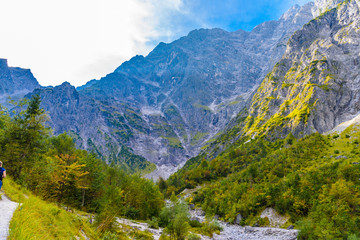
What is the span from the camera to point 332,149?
3066 inches

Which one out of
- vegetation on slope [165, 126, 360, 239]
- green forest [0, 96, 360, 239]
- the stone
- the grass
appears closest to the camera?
the grass

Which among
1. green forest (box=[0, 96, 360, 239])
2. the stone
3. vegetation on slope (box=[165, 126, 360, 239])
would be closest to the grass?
green forest (box=[0, 96, 360, 239])

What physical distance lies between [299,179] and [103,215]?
63.7m

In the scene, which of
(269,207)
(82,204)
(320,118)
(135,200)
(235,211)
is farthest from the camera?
(320,118)

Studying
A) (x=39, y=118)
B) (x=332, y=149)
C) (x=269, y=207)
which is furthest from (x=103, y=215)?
(x=332, y=149)

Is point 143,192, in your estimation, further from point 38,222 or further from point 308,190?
point 38,222

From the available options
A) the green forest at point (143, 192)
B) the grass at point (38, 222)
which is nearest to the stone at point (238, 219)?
the green forest at point (143, 192)

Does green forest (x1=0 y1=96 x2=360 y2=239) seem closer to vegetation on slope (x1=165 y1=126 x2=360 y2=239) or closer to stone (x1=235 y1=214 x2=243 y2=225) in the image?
vegetation on slope (x1=165 y1=126 x2=360 y2=239)

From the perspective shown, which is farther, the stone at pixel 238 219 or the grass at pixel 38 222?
the stone at pixel 238 219

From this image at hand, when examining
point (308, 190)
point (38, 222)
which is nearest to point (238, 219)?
point (308, 190)

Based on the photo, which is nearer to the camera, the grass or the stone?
the grass

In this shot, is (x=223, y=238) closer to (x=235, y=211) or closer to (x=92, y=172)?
(x=235, y=211)

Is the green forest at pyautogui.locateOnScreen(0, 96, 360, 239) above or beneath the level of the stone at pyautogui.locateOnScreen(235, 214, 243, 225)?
above

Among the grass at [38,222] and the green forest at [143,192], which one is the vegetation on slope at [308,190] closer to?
the green forest at [143,192]
